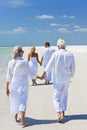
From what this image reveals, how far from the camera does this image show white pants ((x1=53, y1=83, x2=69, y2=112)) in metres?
9.73

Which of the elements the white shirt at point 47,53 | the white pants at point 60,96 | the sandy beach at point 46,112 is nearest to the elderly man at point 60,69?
the white pants at point 60,96

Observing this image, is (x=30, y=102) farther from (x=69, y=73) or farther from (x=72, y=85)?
(x=72, y=85)

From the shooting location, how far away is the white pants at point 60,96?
9.73m

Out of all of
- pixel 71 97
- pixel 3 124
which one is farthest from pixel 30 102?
pixel 3 124

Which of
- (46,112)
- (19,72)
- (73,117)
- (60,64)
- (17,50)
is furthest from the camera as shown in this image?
(46,112)

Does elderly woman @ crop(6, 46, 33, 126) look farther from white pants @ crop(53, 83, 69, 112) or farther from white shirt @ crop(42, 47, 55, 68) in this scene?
white shirt @ crop(42, 47, 55, 68)

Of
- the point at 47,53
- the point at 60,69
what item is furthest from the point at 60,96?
the point at 47,53

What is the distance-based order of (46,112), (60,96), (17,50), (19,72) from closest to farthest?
1. (17,50)
2. (19,72)
3. (60,96)
4. (46,112)

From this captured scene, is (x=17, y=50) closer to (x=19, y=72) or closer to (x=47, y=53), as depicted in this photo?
(x=19, y=72)

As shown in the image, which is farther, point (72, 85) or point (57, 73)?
point (72, 85)

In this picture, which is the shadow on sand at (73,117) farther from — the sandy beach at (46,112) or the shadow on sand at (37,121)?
the shadow on sand at (37,121)

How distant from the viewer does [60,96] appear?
9.80 m

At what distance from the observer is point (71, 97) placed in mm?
13336

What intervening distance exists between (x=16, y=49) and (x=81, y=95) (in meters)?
4.89
